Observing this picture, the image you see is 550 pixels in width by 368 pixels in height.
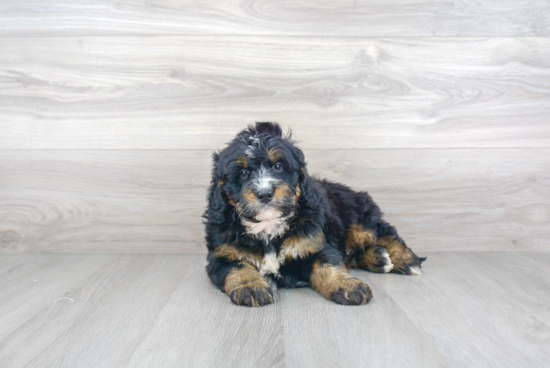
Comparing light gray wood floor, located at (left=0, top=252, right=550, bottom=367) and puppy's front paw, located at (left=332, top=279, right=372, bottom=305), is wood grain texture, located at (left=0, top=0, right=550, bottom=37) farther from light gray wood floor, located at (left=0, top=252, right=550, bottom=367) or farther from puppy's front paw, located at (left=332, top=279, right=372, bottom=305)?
puppy's front paw, located at (left=332, top=279, right=372, bottom=305)

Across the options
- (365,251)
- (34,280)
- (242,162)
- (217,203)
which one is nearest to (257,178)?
(242,162)

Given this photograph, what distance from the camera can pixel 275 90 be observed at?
3.23 metres

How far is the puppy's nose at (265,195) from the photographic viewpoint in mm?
2146

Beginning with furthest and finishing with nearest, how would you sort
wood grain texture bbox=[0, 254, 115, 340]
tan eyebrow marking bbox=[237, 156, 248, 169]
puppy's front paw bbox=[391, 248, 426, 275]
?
puppy's front paw bbox=[391, 248, 426, 275], tan eyebrow marking bbox=[237, 156, 248, 169], wood grain texture bbox=[0, 254, 115, 340]

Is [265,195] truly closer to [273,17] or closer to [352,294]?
[352,294]

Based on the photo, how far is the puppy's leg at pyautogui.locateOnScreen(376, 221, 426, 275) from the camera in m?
2.72

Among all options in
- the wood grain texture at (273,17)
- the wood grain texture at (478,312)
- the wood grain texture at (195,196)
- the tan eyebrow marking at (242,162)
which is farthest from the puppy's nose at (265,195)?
the wood grain texture at (273,17)

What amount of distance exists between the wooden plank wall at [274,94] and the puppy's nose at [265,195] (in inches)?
45.4

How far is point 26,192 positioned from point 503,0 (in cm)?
Result: 358

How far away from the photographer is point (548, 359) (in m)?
1.55

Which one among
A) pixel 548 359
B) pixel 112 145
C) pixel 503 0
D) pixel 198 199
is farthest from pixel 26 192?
pixel 503 0

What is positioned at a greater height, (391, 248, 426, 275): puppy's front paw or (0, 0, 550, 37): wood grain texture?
(0, 0, 550, 37): wood grain texture

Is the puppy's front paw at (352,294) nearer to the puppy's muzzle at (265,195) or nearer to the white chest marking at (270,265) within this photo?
the white chest marking at (270,265)

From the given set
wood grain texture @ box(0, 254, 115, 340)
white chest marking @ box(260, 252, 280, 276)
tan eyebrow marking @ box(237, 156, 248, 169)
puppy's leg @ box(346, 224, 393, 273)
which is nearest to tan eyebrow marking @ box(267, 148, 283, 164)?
tan eyebrow marking @ box(237, 156, 248, 169)
